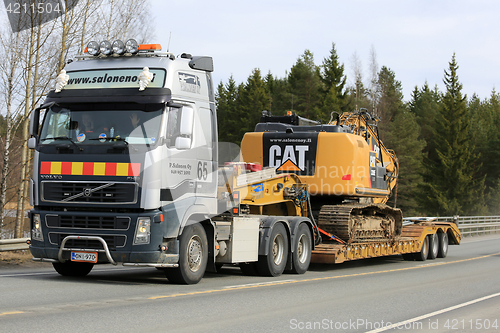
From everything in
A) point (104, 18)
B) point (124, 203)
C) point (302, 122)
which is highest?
point (104, 18)

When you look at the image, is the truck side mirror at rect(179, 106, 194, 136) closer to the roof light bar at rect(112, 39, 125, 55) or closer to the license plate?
the roof light bar at rect(112, 39, 125, 55)

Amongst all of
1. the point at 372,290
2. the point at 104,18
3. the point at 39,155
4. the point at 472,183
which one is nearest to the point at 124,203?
the point at 39,155

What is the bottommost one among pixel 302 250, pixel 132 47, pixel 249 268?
pixel 249 268

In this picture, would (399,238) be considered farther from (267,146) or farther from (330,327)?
(330,327)

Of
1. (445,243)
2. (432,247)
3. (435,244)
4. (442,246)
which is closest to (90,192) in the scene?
(432,247)

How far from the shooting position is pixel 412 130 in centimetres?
6300

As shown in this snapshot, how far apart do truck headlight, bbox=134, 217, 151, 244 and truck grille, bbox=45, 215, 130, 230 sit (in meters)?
0.20

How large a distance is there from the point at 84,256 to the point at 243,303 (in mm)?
3020

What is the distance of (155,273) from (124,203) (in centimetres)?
372

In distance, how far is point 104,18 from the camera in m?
27.5

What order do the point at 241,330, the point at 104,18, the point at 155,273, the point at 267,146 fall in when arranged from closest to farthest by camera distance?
the point at 241,330
the point at 155,273
the point at 267,146
the point at 104,18

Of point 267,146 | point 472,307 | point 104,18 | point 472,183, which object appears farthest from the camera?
point 472,183

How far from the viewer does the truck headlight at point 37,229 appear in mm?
10422

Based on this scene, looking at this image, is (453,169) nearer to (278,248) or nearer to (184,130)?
(278,248)
